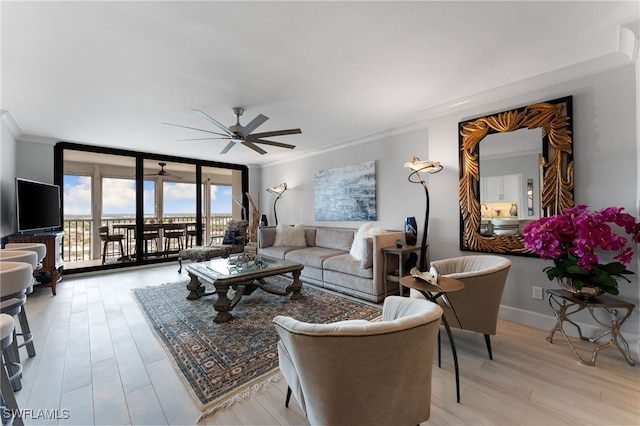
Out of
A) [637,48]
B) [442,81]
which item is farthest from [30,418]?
[637,48]

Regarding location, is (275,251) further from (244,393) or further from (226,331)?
(244,393)

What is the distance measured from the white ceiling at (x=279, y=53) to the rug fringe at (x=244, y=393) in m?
2.41

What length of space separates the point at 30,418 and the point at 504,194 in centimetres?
404

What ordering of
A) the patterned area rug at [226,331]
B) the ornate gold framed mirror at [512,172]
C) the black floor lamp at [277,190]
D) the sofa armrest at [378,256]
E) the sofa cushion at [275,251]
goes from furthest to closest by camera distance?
the black floor lamp at [277,190], the sofa cushion at [275,251], the sofa armrest at [378,256], the ornate gold framed mirror at [512,172], the patterned area rug at [226,331]

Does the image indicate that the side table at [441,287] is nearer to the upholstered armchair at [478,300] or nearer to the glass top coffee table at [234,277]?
the upholstered armchair at [478,300]

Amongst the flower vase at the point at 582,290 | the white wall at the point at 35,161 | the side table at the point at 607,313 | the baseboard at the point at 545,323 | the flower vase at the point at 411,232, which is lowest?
the baseboard at the point at 545,323

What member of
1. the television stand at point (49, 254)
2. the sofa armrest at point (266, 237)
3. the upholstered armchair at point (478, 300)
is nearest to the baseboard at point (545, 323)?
the upholstered armchair at point (478, 300)

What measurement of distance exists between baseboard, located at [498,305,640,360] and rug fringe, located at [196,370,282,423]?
2.45 meters

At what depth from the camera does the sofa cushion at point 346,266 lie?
11.0ft

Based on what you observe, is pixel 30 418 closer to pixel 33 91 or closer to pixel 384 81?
pixel 33 91

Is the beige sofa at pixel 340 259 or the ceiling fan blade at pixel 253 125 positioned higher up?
the ceiling fan blade at pixel 253 125

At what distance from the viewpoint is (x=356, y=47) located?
2.03 m

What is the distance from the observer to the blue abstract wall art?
4434mm

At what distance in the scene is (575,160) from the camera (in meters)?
2.38
